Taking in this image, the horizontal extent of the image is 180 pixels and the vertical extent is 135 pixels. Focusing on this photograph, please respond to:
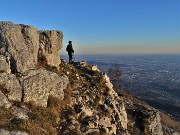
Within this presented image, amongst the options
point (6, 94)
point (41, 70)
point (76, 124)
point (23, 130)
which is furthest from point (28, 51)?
point (23, 130)

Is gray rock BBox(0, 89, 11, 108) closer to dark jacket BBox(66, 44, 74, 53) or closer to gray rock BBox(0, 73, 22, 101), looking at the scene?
gray rock BBox(0, 73, 22, 101)

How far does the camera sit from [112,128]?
98.9 feet

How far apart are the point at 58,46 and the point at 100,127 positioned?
40.2 feet

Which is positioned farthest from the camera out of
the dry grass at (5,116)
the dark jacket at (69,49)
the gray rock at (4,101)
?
the dark jacket at (69,49)

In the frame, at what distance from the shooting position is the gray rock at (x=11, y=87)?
24672 millimetres

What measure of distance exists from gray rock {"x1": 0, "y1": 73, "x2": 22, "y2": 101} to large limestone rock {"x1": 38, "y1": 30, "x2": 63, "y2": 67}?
27.9 feet

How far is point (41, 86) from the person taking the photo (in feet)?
91.2

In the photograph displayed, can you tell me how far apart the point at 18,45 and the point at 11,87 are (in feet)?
16.8

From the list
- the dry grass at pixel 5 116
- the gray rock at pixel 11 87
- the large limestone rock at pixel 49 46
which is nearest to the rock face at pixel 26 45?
the large limestone rock at pixel 49 46

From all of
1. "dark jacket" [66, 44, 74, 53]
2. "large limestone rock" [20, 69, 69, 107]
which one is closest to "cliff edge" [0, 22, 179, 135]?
"large limestone rock" [20, 69, 69, 107]

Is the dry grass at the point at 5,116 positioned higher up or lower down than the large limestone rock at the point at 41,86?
lower down

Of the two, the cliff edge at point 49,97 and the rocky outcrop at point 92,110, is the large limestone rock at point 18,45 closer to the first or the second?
the cliff edge at point 49,97

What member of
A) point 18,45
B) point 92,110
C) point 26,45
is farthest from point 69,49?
point 18,45

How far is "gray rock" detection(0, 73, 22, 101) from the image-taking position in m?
24.7
